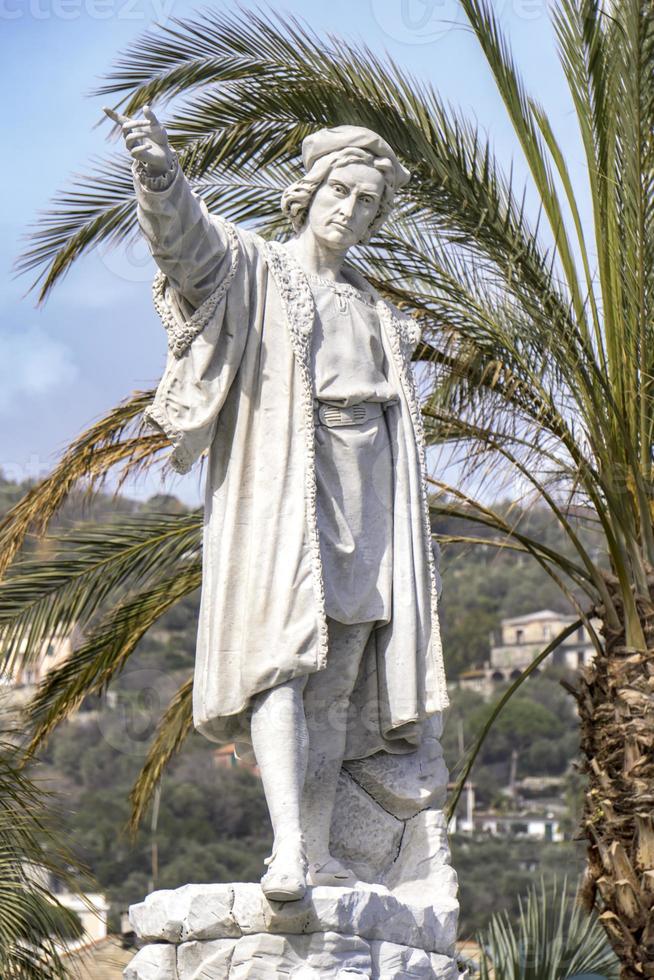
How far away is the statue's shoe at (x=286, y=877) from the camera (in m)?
5.45

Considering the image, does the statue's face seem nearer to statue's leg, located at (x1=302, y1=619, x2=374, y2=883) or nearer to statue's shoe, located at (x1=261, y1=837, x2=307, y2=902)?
statue's leg, located at (x1=302, y1=619, x2=374, y2=883)

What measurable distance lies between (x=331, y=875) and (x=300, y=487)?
1.29m

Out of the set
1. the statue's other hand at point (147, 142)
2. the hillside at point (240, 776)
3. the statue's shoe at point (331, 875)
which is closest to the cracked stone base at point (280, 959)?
the statue's shoe at point (331, 875)

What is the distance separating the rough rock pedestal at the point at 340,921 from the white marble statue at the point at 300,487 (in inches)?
7.9

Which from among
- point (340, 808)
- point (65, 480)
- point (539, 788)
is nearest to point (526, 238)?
point (65, 480)

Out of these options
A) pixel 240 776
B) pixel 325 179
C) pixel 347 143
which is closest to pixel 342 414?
pixel 325 179

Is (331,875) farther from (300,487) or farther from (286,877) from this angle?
(300,487)

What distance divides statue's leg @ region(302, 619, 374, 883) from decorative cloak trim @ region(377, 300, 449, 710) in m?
0.27

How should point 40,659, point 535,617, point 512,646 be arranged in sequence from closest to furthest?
point 40,659 < point 512,646 < point 535,617

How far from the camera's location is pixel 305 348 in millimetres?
6391

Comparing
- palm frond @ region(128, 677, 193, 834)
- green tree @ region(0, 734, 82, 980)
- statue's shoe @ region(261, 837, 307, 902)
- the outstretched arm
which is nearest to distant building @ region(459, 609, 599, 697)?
palm frond @ region(128, 677, 193, 834)

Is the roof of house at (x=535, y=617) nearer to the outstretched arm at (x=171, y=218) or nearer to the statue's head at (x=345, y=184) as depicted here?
the statue's head at (x=345, y=184)

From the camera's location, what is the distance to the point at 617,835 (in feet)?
33.8

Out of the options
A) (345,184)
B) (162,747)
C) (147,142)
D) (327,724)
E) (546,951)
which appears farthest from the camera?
(162,747)
